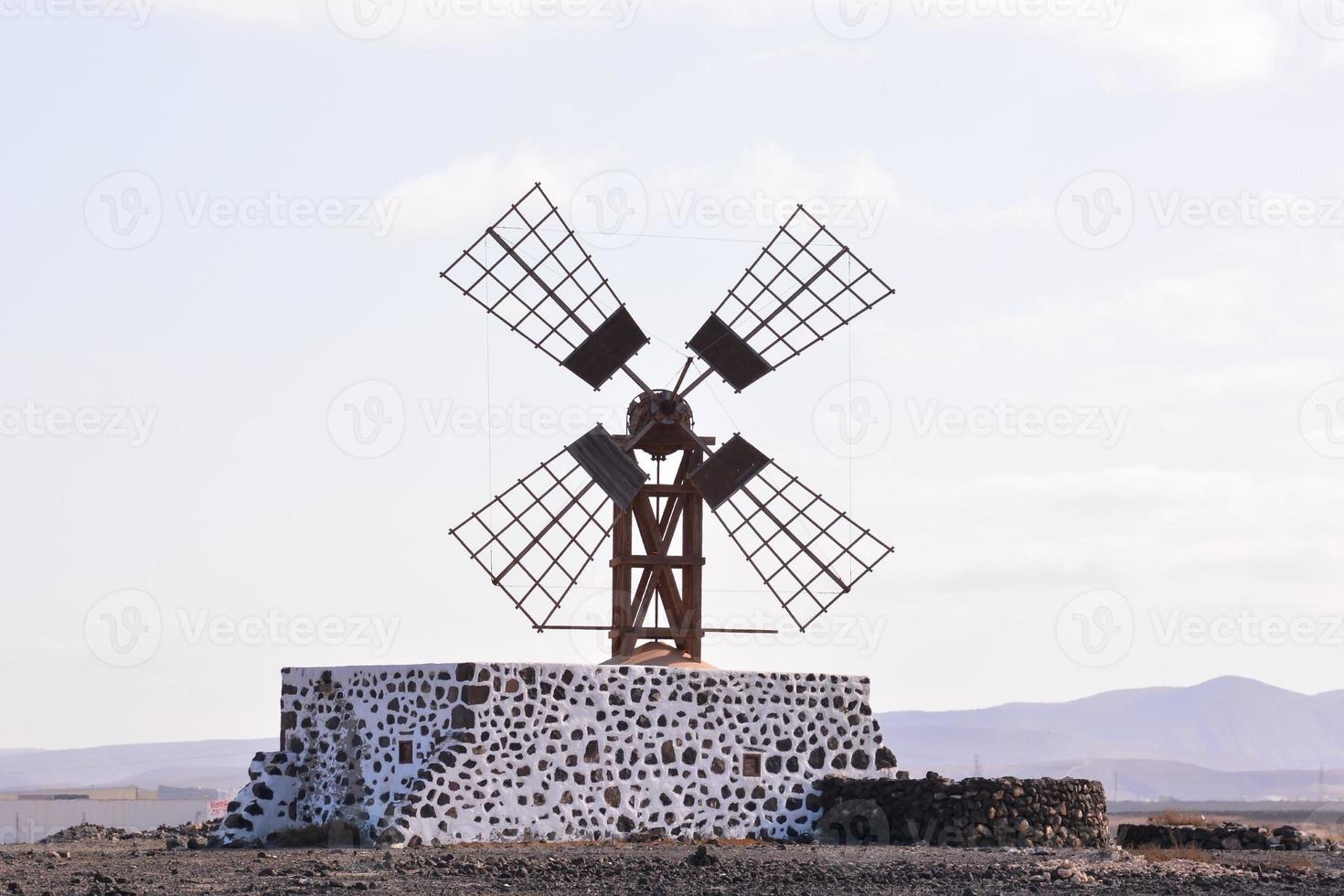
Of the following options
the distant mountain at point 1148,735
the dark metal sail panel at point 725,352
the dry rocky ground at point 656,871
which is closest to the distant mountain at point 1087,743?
the distant mountain at point 1148,735

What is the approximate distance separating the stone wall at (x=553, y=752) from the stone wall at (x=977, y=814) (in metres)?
0.71

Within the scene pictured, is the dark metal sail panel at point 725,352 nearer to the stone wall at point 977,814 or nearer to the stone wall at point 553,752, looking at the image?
the stone wall at point 553,752

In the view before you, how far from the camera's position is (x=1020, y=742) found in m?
168

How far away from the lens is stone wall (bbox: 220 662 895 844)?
16.9 m

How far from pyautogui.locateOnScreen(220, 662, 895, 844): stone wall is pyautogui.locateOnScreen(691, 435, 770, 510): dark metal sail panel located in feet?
6.21

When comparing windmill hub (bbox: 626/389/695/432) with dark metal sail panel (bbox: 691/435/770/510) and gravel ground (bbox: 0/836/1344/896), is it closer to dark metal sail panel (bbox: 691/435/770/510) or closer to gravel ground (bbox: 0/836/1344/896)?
dark metal sail panel (bbox: 691/435/770/510)

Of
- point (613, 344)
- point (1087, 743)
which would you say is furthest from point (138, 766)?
point (613, 344)

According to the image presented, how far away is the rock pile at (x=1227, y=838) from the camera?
1714 cm

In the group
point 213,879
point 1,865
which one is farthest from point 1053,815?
point 1,865

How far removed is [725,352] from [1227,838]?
6.50 meters

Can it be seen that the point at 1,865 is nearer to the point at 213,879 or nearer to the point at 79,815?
the point at 213,879

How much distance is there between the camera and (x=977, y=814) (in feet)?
56.0

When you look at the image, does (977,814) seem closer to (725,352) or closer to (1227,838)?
(1227,838)

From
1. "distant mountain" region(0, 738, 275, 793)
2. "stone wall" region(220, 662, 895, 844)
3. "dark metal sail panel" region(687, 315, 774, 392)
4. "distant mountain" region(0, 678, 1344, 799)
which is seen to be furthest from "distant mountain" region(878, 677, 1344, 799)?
"stone wall" region(220, 662, 895, 844)
